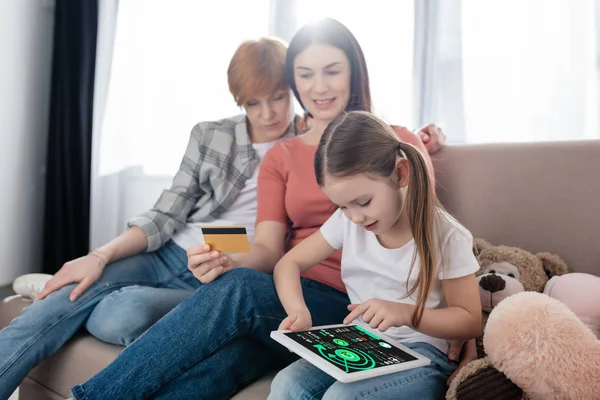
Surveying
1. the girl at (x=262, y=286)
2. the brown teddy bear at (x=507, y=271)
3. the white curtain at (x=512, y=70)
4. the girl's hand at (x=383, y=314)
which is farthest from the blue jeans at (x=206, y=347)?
the white curtain at (x=512, y=70)

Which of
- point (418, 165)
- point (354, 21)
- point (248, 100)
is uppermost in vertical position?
point (354, 21)

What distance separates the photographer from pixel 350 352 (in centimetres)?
92

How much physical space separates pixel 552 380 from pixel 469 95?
4.31 feet

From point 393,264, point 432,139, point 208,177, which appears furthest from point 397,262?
point 208,177

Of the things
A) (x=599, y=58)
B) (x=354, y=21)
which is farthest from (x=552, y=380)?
(x=354, y=21)

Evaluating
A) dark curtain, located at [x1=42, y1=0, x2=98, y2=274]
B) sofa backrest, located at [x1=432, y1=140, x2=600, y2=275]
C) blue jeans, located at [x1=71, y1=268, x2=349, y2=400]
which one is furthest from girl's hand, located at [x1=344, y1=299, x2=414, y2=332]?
dark curtain, located at [x1=42, y1=0, x2=98, y2=274]

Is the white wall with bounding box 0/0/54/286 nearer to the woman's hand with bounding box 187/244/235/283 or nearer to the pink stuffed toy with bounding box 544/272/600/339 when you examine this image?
the woman's hand with bounding box 187/244/235/283

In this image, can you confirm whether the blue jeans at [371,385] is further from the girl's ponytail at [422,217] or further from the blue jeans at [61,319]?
the blue jeans at [61,319]

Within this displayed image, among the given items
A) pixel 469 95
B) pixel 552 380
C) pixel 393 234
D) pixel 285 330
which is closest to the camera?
pixel 552 380

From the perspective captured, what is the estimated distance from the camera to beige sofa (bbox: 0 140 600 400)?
1.27 metres

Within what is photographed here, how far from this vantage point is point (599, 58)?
174cm

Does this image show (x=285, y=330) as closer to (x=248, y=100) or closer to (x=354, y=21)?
(x=248, y=100)

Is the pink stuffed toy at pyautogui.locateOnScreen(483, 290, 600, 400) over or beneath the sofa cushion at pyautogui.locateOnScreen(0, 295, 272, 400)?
over

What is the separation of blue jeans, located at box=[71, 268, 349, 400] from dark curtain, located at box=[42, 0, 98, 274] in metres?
1.94
